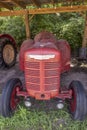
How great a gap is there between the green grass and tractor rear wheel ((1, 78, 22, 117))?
4.4 inches

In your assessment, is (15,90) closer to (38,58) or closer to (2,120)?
(2,120)

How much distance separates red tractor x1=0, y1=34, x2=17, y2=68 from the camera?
20.1ft

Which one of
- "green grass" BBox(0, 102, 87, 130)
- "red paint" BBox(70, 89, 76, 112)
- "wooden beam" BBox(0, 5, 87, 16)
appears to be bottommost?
"green grass" BBox(0, 102, 87, 130)

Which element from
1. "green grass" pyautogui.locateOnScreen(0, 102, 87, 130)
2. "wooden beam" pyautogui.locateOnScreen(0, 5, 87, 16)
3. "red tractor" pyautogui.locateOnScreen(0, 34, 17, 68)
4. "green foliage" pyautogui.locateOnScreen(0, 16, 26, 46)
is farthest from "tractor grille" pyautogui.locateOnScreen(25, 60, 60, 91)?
"green foliage" pyautogui.locateOnScreen(0, 16, 26, 46)

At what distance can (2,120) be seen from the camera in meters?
3.46

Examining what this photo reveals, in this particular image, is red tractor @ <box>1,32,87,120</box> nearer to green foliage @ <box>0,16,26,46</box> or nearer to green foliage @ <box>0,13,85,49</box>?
green foliage @ <box>0,13,85,49</box>

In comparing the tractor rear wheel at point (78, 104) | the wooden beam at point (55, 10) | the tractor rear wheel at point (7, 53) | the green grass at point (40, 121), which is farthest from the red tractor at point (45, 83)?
the wooden beam at point (55, 10)

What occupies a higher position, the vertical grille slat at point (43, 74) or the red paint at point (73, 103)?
the vertical grille slat at point (43, 74)

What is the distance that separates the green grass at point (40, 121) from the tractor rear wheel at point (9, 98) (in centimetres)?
11

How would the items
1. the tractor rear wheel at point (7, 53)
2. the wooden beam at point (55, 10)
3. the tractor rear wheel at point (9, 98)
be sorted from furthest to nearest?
the wooden beam at point (55, 10) → the tractor rear wheel at point (7, 53) → the tractor rear wheel at point (9, 98)

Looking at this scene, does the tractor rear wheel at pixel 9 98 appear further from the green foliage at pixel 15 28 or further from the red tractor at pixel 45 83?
the green foliage at pixel 15 28

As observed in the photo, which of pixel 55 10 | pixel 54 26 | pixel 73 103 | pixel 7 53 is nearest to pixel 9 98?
pixel 73 103

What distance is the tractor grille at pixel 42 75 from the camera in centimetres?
329

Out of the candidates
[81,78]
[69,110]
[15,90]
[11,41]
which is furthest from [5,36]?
[69,110]
